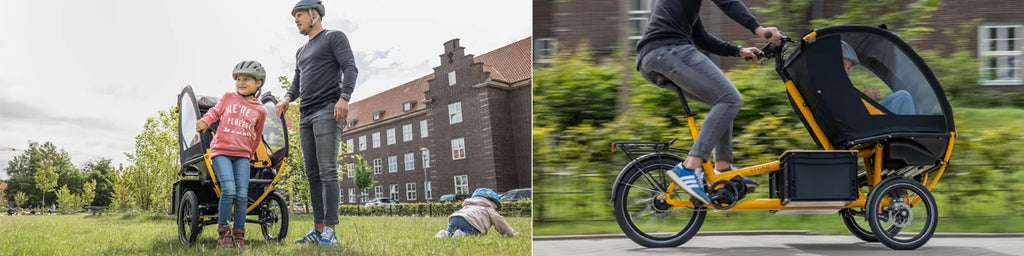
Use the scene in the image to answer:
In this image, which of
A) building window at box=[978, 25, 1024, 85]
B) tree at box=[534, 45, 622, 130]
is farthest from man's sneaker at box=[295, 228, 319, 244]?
building window at box=[978, 25, 1024, 85]

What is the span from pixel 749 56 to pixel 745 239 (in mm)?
694

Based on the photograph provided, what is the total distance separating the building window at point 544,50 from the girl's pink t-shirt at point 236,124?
155 centimetres

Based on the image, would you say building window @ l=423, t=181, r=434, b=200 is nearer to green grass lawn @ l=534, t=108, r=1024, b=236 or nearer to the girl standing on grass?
the girl standing on grass

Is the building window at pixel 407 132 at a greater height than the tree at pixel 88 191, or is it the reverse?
the building window at pixel 407 132

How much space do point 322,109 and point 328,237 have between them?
41 centimetres

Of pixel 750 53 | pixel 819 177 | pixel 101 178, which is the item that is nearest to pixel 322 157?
pixel 101 178

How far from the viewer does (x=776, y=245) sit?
251cm

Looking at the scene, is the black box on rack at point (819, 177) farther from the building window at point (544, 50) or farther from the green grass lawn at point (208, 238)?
the building window at point (544, 50)

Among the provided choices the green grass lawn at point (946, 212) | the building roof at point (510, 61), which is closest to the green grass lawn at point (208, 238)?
→ the building roof at point (510, 61)

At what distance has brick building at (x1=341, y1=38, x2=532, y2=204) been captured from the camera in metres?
2.26

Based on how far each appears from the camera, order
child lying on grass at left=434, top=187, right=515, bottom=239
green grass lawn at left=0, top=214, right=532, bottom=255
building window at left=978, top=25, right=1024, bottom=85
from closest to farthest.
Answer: green grass lawn at left=0, top=214, right=532, bottom=255, child lying on grass at left=434, top=187, right=515, bottom=239, building window at left=978, top=25, right=1024, bottom=85

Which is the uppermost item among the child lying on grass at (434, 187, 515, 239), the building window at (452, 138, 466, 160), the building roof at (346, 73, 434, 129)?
the building roof at (346, 73, 434, 129)

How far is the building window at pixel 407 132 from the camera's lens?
226 centimetres

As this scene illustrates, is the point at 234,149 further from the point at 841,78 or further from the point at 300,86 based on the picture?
the point at 841,78
